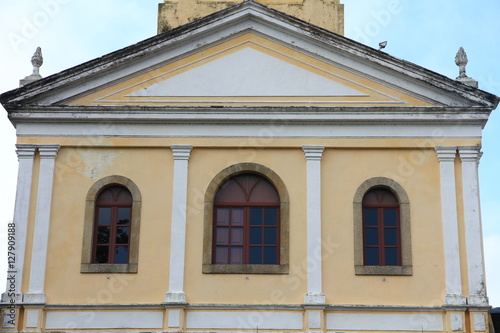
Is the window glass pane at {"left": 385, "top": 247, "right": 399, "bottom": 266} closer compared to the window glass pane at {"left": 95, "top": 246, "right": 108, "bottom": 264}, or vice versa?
the window glass pane at {"left": 385, "top": 247, "right": 399, "bottom": 266}

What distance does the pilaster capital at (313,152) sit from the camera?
19797mm

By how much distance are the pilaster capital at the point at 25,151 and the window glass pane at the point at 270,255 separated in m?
5.83

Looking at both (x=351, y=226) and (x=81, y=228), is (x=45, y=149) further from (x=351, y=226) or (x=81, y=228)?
(x=351, y=226)

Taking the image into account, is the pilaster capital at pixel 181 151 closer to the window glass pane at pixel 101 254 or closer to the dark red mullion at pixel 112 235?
the dark red mullion at pixel 112 235

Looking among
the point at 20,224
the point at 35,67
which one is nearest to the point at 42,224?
the point at 20,224

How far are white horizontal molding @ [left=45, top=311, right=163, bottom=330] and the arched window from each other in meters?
4.66

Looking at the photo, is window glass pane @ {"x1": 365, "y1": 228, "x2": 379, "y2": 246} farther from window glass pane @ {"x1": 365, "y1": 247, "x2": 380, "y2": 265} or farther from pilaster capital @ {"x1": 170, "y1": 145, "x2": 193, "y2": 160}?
pilaster capital @ {"x1": 170, "y1": 145, "x2": 193, "y2": 160}

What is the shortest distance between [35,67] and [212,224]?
5.92 metres

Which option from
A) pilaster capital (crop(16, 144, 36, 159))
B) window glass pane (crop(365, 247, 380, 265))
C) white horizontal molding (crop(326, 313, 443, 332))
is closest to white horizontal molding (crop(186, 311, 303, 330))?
white horizontal molding (crop(326, 313, 443, 332))

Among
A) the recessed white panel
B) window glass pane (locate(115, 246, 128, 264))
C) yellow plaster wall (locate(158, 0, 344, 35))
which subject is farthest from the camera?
yellow plaster wall (locate(158, 0, 344, 35))

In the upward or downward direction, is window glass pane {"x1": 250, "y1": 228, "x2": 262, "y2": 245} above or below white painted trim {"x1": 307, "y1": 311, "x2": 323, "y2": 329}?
above

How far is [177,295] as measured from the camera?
18.8 meters

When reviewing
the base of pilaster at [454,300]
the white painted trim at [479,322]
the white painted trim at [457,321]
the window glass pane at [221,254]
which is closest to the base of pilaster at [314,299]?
the window glass pane at [221,254]

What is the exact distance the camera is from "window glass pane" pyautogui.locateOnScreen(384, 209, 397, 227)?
19547 mm
